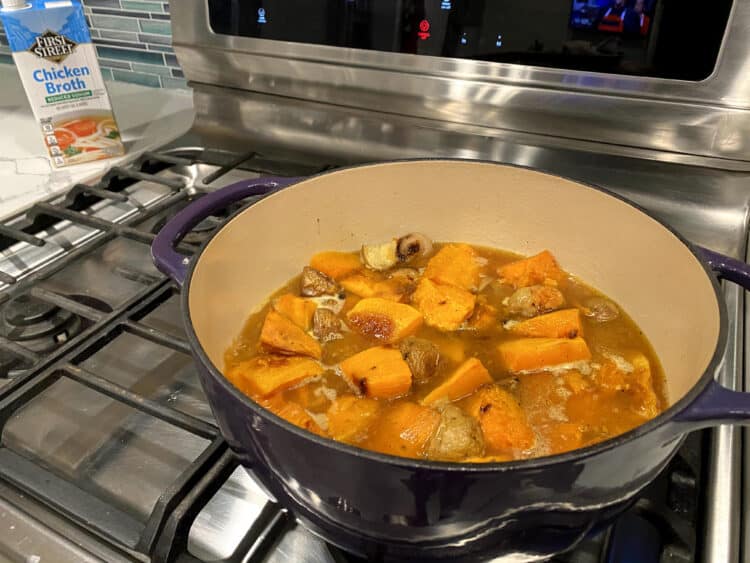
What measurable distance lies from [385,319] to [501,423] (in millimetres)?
234

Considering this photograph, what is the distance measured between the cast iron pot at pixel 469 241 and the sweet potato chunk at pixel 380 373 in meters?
0.17

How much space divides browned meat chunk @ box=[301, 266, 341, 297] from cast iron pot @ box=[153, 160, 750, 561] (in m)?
0.05

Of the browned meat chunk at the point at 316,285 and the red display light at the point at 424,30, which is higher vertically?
the red display light at the point at 424,30

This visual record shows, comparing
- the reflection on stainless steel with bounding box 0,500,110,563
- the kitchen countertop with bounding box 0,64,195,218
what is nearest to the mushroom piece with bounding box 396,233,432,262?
the reflection on stainless steel with bounding box 0,500,110,563

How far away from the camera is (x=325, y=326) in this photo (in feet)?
2.64

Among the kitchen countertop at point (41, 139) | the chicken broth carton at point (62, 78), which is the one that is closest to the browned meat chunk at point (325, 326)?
the kitchen countertop at point (41, 139)

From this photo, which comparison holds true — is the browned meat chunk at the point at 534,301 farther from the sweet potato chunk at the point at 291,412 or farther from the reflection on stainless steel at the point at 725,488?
the sweet potato chunk at the point at 291,412

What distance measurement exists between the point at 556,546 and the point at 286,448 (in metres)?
0.24

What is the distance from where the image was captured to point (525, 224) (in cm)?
92

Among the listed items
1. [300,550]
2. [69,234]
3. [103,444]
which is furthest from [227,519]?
[69,234]

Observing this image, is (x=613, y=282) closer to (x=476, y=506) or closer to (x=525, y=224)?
(x=525, y=224)

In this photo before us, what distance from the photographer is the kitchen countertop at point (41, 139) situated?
124cm

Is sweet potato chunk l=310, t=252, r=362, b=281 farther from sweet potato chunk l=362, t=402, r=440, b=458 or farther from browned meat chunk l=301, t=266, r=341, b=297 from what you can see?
sweet potato chunk l=362, t=402, r=440, b=458

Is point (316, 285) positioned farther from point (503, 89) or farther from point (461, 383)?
point (503, 89)
